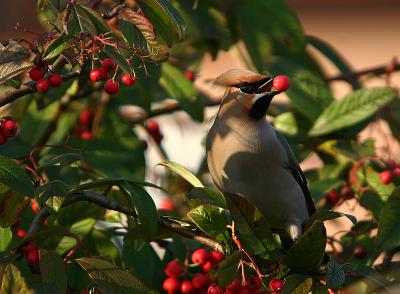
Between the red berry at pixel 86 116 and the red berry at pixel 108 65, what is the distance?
126cm

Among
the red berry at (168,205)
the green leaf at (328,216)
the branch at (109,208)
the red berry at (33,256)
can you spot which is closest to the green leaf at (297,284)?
the green leaf at (328,216)

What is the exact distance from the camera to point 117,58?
2.14 metres

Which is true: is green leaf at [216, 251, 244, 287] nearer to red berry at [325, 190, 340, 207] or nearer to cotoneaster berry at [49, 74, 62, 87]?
cotoneaster berry at [49, 74, 62, 87]

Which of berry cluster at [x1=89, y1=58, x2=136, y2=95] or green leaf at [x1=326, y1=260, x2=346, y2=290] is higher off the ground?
berry cluster at [x1=89, y1=58, x2=136, y2=95]

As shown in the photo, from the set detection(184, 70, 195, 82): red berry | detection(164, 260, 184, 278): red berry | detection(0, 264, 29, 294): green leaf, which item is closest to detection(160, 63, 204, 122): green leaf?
detection(184, 70, 195, 82): red berry

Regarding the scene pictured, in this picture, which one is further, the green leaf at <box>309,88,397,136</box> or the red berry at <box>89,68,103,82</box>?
the green leaf at <box>309,88,397,136</box>

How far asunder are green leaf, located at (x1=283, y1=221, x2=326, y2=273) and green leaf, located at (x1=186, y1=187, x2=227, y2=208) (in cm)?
23

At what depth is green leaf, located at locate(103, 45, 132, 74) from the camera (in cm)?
212

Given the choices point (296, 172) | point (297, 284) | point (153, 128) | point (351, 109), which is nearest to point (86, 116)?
point (153, 128)

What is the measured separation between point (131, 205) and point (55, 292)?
43 centimetres

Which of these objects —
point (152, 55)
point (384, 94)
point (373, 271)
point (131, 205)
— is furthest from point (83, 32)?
point (384, 94)

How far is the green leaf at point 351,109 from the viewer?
3.30m

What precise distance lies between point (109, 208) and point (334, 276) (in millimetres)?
567

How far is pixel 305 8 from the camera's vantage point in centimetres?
858
